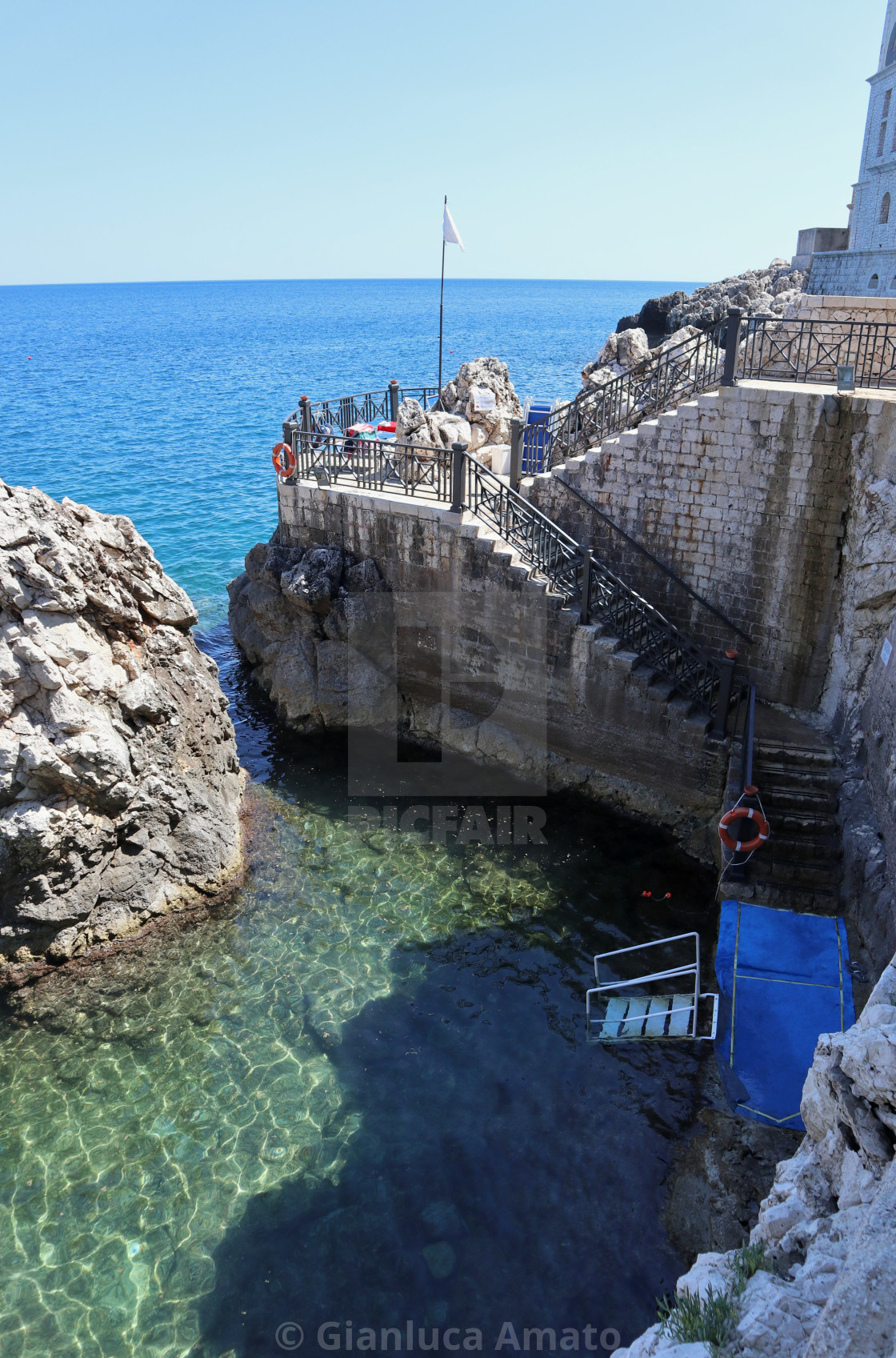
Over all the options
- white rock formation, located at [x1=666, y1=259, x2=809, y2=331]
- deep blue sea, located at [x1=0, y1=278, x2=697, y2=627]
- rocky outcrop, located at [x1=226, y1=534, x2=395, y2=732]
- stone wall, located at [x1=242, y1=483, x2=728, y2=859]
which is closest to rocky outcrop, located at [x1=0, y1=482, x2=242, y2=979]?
rocky outcrop, located at [x1=226, y1=534, x2=395, y2=732]

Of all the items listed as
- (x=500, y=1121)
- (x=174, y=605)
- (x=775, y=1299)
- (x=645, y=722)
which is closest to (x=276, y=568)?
(x=174, y=605)

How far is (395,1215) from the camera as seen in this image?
706cm

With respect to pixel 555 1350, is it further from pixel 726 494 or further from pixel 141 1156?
pixel 726 494

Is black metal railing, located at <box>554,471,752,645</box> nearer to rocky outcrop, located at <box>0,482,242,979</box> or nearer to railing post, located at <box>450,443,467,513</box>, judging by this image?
railing post, located at <box>450,443,467,513</box>

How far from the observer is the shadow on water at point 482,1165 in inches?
254

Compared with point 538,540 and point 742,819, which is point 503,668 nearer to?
point 538,540

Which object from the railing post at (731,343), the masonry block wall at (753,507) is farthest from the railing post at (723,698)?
the railing post at (731,343)

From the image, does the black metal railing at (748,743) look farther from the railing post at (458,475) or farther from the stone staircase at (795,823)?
the railing post at (458,475)

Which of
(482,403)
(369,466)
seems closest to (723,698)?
(369,466)

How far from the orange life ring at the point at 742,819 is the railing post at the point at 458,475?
6.05 m

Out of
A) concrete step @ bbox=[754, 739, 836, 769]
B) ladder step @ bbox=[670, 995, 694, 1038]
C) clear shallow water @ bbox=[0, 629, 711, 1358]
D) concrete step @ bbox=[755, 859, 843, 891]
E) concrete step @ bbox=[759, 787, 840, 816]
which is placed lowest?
clear shallow water @ bbox=[0, 629, 711, 1358]

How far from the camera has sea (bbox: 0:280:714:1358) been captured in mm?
6453

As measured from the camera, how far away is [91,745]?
31.0 feet

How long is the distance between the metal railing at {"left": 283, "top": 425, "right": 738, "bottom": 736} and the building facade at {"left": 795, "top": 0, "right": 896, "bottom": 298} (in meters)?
20.7
